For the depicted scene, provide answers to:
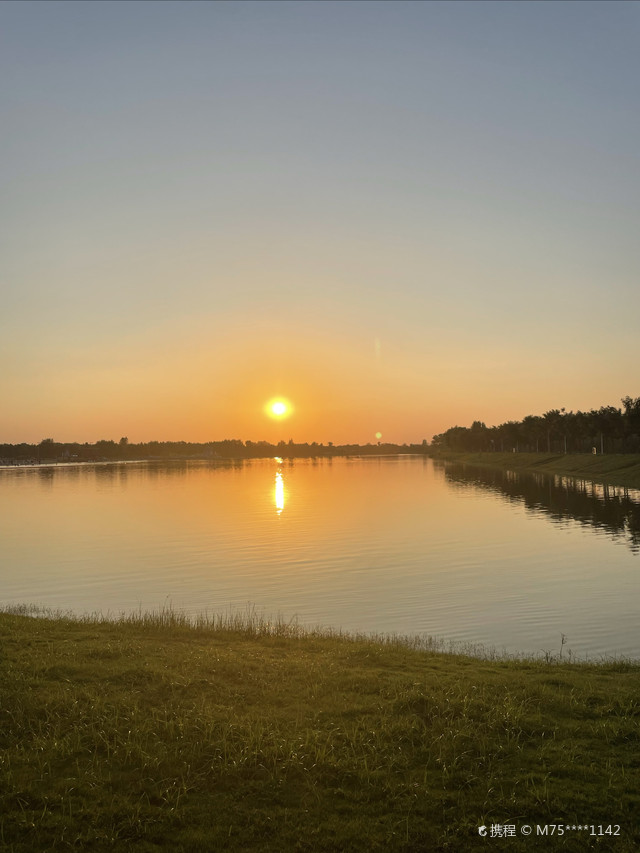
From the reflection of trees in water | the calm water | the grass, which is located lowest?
the calm water

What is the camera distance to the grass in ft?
29.3

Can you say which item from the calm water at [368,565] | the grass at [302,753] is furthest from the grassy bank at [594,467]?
the grass at [302,753]

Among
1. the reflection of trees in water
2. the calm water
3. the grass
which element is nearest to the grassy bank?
the reflection of trees in water

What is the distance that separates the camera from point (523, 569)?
3691cm

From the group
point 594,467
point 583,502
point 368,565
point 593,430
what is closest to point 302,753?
point 368,565

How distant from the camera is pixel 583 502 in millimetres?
74875

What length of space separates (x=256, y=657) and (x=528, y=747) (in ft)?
23.2

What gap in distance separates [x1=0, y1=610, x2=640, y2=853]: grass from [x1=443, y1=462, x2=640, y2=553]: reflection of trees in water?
3284 cm

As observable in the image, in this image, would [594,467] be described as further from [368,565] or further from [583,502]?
[368,565]

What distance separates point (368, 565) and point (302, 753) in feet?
91.8

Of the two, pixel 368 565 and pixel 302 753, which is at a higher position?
pixel 302 753

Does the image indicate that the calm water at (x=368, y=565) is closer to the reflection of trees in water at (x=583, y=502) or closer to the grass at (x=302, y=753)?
the reflection of trees in water at (x=583, y=502)

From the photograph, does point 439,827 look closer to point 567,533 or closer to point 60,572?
point 60,572

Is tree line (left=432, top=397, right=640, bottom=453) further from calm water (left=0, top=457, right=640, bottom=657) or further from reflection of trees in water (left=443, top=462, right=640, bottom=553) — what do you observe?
calm water (left=0, top=457, right=640, bottom=657)
